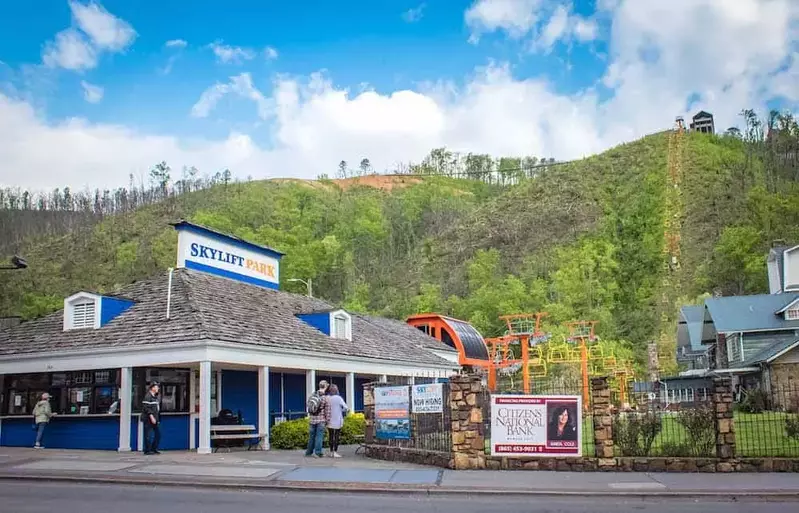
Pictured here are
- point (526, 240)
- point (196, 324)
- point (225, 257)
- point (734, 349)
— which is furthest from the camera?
point (526, 240)

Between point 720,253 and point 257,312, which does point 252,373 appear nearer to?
point 257,312

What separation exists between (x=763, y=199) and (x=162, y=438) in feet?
214

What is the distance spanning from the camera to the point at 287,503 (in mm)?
12461

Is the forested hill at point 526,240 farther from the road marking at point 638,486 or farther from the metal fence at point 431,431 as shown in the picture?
the road marking at point 638,486

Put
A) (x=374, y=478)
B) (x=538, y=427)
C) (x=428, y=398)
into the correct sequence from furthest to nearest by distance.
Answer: (x=428, y=398)
(x=538, y=427)
(x=374, y=478)

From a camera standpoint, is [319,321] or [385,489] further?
[319,321]

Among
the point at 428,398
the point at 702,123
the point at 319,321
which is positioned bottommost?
the point at 428,398

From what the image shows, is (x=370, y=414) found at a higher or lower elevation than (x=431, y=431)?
higher

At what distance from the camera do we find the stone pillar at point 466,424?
1698 cm

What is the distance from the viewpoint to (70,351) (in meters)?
22.3

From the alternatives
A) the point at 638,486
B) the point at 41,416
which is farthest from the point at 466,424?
the point at 41,416

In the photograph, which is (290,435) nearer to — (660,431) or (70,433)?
(70,433)

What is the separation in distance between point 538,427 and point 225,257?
15.9m

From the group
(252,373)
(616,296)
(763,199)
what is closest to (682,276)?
(616,296)
